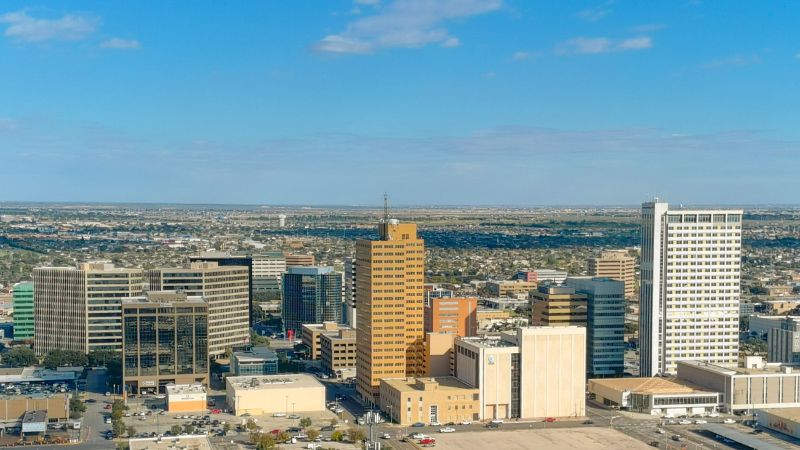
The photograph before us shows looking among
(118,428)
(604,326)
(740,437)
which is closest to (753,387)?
(740,437)

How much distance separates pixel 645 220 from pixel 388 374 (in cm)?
2709

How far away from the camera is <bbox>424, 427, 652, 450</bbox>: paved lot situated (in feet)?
239

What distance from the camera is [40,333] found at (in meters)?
113

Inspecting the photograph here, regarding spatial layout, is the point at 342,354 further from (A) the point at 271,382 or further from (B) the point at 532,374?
(B) the point at 532,374

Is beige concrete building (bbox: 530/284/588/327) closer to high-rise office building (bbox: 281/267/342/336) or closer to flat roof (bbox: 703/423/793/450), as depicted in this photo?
flat roof (bbox: 703/423/793/450)

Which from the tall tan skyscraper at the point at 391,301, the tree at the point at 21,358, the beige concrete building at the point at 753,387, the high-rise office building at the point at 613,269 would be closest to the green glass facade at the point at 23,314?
the tree at the point at 21,358

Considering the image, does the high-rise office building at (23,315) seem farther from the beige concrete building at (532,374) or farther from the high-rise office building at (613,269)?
the high-rise office building at (613,269)

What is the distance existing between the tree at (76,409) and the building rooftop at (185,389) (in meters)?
6.88

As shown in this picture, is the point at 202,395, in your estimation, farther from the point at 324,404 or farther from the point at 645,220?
the point at 645,220

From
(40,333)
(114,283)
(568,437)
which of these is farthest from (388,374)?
(40,333)

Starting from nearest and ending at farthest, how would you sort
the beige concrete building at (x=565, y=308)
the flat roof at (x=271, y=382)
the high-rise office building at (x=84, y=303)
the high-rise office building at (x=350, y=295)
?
the flat roof at (x=271, y=382), the beige concrete building at (x=565, y=308), the high-rise office building at (x=84, y=303), the high-rise office building at (x=350, y=295)

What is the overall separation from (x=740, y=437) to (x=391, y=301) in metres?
29.4

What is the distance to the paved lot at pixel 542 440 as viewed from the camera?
72.9m

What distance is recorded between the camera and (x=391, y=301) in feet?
289
